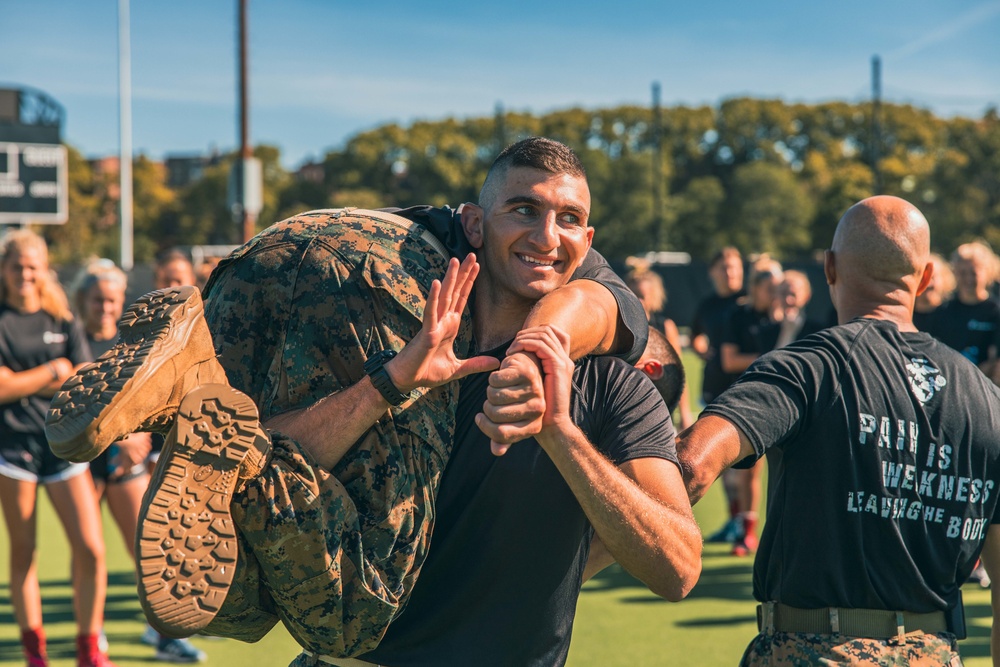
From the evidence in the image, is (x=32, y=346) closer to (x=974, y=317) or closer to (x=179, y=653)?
(x=179, y=653)

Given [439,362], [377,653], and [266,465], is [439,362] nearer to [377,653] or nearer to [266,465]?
[266,465]

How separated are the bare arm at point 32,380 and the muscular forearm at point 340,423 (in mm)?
3724

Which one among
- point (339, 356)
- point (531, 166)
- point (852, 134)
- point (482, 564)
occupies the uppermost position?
point (852, 134)

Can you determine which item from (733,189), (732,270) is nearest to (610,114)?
(733,189)

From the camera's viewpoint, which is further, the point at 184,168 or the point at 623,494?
the point at 184,168

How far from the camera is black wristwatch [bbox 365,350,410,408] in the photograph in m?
2.73

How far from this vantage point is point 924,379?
10.9ft

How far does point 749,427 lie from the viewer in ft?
10.2

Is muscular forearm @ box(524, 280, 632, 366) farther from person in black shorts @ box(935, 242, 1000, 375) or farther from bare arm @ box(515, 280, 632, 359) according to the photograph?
person in black shorts @ box(935, 242, 1000, 375)

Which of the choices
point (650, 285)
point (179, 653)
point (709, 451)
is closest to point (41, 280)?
point (179, 653)

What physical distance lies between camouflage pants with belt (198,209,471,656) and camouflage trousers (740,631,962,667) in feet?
3.96

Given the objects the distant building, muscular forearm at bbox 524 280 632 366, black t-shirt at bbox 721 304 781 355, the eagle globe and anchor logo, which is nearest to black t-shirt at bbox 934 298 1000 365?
black t-shirt at bbox 721 304 781 355

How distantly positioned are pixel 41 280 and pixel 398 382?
14.2ft

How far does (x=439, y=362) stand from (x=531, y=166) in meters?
0.71
